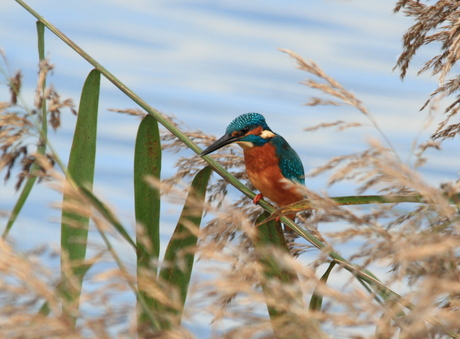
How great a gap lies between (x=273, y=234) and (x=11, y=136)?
79 cm

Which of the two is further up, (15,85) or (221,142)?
(15,85)

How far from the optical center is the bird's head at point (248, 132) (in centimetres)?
247

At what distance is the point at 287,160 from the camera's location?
8.80 ft

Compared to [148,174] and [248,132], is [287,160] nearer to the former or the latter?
[248,132]

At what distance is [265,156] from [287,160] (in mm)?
162

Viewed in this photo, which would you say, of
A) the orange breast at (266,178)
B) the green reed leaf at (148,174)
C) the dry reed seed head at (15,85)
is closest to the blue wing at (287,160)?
the orange breast at (266,178)

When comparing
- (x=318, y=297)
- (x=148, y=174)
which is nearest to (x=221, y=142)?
(x=148, y=174)

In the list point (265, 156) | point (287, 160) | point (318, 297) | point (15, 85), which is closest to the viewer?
point (318, 297)

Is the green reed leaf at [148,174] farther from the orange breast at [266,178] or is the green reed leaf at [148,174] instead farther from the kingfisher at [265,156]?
the orange breast at [266,178]

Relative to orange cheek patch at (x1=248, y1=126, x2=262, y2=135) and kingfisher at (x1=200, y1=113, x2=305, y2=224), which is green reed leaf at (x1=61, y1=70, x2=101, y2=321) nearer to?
kingfisher at (x1=200, y1=113, x2=305, y2=224)

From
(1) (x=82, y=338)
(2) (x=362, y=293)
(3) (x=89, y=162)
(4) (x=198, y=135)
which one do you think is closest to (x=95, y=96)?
(3) (x=89, y=162)

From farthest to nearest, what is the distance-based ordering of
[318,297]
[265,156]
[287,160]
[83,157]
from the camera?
1. [287,160]
2. [265,156]
3. [83,157]
4. [318,297]

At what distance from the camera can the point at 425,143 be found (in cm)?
191

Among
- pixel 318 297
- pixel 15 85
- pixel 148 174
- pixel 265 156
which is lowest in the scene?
pixel 318 297
